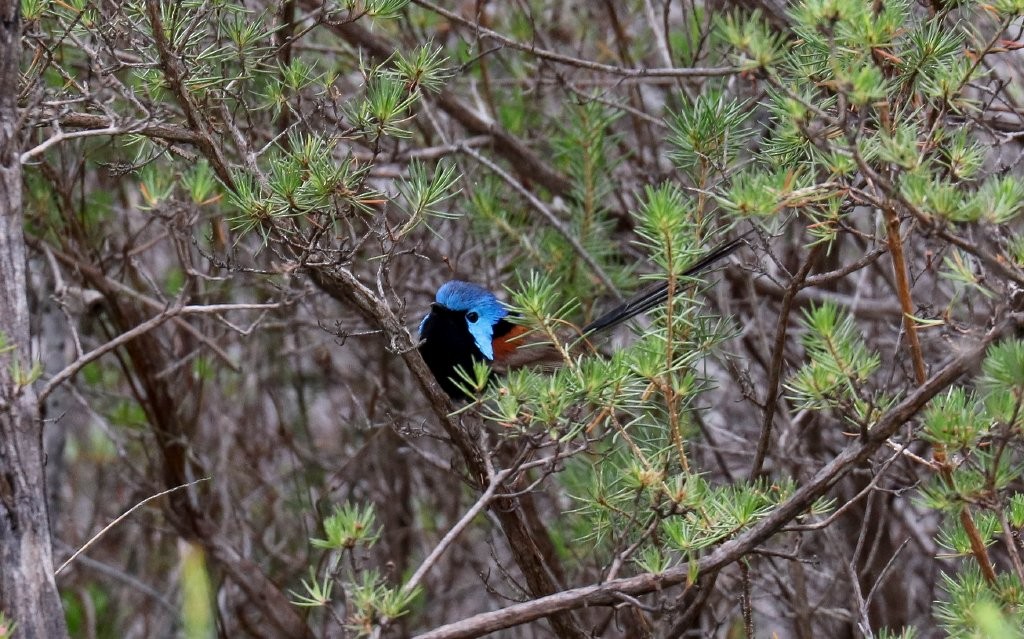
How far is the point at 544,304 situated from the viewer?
7.14 feet

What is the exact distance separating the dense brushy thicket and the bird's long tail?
2.5 inches

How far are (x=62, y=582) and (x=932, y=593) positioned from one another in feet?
12.3

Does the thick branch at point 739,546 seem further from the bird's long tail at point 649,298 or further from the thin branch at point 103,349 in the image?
the thin branch at point 103,349

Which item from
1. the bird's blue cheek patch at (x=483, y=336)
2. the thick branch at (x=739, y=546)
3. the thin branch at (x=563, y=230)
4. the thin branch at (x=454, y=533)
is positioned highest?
the thin branch at (x=563, y=230)

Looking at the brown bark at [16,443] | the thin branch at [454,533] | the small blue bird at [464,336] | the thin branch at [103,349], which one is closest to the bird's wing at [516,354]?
the small blue bird at [464,336]

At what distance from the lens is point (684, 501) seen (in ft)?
6.93

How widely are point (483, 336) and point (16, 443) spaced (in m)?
2.00

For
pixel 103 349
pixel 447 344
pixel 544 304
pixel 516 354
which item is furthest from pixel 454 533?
pixel 516 354

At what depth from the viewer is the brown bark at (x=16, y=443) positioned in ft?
5.88

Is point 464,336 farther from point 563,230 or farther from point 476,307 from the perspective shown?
point 563,230

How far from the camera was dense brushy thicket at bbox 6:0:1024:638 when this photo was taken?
204 cm

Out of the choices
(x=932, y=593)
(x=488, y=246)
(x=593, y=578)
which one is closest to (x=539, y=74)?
(x=488, y=246)

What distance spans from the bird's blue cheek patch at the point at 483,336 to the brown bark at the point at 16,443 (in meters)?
1.88

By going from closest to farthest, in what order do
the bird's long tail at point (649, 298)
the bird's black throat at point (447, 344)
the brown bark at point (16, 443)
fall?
the brown bark at point (16, 443) → the bird's long tail at point (649, 298) → the bird's black throat at point (447, 344)
